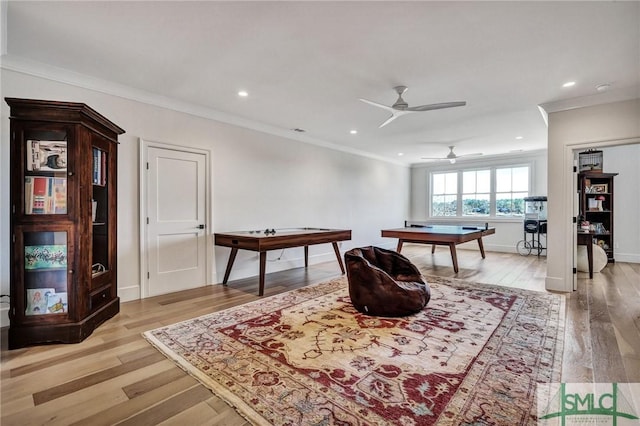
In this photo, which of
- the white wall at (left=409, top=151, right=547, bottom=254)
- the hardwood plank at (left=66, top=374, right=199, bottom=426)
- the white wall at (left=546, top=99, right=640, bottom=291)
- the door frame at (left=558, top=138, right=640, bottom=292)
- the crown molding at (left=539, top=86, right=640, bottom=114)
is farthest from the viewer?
the white wall at (left=409, top=151, right=547, bottom=254)

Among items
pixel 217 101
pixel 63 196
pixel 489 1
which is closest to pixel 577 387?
pixel 489 1

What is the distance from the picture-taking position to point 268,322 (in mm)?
2930

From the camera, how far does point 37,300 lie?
254cm

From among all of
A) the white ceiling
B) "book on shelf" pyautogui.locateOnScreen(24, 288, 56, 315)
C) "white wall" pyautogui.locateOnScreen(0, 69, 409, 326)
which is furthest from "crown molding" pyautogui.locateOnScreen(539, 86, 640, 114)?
"book on shelf" pyautogui.locateOnScreen(24, 288, 56, 315)

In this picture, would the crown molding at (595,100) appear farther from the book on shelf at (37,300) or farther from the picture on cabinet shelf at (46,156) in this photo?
the book on shelf at (37,300)

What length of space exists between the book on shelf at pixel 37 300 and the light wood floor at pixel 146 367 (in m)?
0.31

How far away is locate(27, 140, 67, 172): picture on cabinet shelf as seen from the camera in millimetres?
2549

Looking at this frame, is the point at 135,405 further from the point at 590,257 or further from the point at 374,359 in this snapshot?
the point at 590,257

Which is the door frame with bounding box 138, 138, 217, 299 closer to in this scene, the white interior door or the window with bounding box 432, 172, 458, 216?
the white interior door

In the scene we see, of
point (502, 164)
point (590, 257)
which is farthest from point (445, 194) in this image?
point (590, 257)

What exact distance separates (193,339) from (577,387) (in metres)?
2.73

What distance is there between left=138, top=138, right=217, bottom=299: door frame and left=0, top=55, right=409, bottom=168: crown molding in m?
0.50

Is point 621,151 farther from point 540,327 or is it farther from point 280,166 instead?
point 280,166

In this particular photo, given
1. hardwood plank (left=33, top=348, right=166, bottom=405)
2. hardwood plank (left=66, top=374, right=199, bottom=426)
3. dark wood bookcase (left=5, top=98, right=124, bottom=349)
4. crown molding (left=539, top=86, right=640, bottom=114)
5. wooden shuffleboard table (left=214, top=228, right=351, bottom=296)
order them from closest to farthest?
hardwood plank (left=66, top=374, right=199, bottom=426) → hardwood plank (left=33, top=348, right=166, bottom=405) → dark wood bookcase (left=5, top=98, right=124, bottom=349) → crown molding (left=539, top=86, right=640, bottom=114) → wooden shuffleboard table (left=214, top=228, right=351, bottom=296)
